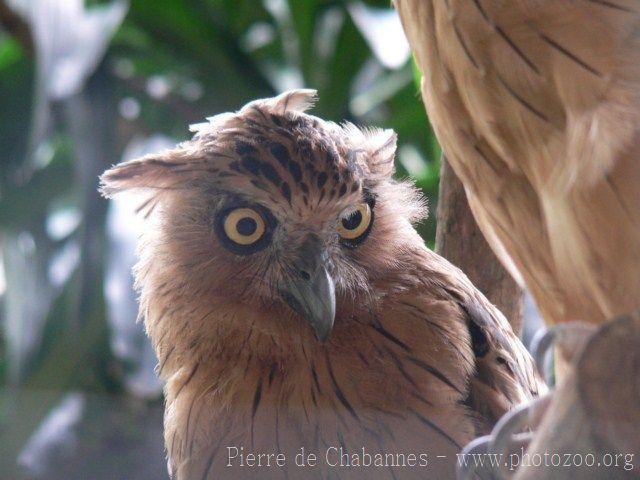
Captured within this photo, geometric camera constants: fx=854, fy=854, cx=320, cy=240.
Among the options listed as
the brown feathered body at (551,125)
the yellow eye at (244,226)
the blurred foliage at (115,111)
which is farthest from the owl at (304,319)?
the blurred foliage at (115,111)

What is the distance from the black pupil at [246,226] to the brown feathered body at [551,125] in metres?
0.35

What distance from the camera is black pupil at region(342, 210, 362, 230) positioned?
4.27ft

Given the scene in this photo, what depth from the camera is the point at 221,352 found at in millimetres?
1298

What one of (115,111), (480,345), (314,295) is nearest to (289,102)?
(314,295)

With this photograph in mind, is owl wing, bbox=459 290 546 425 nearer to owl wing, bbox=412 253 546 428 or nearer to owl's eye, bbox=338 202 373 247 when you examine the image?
owl wing, bbox=412 253 546 428

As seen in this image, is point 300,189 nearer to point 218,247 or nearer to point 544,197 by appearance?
point 218,247

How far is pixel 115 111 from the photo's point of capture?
9.87 feet

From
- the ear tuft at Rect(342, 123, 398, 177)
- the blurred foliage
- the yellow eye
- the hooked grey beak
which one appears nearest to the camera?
the hooked grey beak

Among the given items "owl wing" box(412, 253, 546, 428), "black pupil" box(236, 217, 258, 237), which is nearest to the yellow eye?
"black pupil" box(236, 217, 258, 237)

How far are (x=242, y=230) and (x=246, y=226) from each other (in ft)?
0.04

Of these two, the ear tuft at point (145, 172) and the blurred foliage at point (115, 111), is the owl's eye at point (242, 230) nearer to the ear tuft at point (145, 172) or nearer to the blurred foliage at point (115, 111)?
the ear tuft at point (145, 172)

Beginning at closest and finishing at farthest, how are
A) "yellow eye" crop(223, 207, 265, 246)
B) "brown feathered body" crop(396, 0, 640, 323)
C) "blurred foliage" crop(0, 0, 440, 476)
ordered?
"brown feathered body" crop(396, 0, 640, 323) → "yellow eye" crop(223, 207, 265, 246) → "blurred foliage" crop(0, 0, 440, 476)

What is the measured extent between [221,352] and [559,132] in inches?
24.6

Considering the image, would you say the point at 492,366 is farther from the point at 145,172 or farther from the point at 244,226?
the point at 145,172
